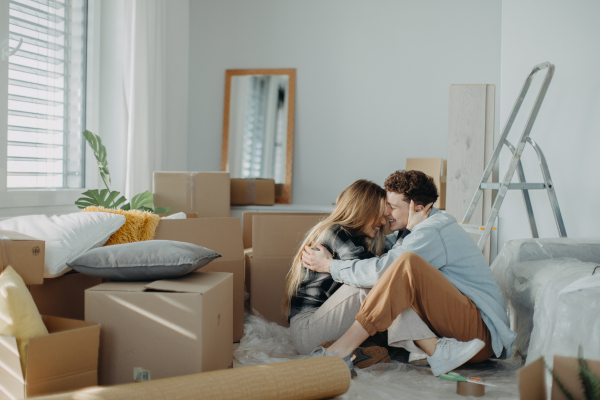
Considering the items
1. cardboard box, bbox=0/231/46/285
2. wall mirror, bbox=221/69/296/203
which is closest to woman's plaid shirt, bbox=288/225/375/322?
cardboard box, bbox=0/231/46/285

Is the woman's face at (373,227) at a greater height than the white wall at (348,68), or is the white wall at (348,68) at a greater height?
the white wall at (348,68)

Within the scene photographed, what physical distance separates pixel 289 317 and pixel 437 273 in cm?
67

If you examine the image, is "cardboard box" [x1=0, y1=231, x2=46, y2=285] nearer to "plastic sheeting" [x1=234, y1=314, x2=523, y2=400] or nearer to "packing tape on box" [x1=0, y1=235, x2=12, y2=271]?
"packing tape on box" [x1=0, y1=235, x2=12, y2=271]

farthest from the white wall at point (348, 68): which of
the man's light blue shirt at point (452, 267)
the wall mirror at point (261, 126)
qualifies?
the man's light blue shirt at point (452, 267)

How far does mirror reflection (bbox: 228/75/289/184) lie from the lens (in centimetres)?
386

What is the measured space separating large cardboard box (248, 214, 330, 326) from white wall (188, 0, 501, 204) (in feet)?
5.11

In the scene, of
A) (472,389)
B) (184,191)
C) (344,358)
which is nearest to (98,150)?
(184,191)

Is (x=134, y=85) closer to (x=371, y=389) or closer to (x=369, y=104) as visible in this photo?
(x=369, y=104)

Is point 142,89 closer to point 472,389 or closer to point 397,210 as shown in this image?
point 397,210

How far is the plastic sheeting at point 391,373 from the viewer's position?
158cm

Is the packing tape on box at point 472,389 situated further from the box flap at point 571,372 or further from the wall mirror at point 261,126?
the wall mirror at point 261,126

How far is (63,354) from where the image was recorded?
1.30 m

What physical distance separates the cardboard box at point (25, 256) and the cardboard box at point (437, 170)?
2.45m

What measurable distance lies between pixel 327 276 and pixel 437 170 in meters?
1.65
